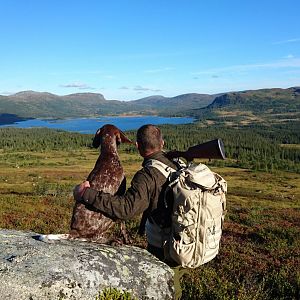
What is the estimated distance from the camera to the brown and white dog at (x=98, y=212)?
15.1 feet

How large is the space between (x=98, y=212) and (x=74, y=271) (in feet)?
2.34

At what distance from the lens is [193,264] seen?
164 inches

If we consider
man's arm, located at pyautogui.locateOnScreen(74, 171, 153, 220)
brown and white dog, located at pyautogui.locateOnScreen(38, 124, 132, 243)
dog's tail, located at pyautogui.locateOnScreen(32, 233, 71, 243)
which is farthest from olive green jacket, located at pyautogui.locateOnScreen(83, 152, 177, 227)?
dog's tail, located at pyautogui.locateOnScreen(32, 233, 71, 243)

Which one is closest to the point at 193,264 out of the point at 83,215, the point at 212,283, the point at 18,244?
the point at 83,215

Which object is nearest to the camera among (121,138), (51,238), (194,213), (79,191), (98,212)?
(194,213)

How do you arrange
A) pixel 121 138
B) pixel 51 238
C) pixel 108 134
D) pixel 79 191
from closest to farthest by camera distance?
pixel 79 191 < pixel 51 238 < pixel 108 134 < pixel 121 138

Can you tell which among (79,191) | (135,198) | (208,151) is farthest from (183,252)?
(79,191)

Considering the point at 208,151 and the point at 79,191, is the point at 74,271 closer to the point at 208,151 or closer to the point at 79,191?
the point at 79,191

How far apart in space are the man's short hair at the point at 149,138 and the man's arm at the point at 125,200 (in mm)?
404

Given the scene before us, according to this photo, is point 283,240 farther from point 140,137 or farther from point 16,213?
point 140,137

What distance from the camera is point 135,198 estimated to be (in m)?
4.08

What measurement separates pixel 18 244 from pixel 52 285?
3.02 ft

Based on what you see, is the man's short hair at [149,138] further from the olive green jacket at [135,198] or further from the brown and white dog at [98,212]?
the brown and white dog at [98,212]

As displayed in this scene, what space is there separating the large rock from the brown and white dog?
0.41 ft
